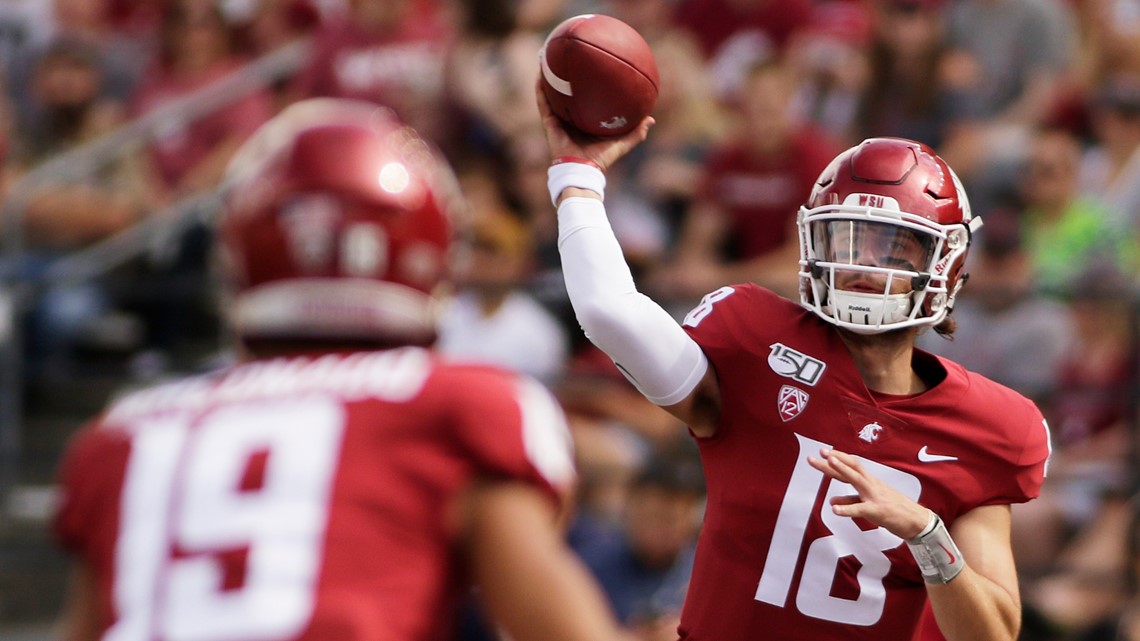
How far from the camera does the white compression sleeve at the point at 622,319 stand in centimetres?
304

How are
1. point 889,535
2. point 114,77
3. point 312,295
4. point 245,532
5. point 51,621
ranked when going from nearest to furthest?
1. point 245,532
2. point 312,295
3. point 889,535
4. point 51,621
5. point 114,77

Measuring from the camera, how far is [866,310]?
309 centimetres

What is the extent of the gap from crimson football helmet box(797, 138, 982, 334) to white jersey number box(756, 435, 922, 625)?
1.01 feet

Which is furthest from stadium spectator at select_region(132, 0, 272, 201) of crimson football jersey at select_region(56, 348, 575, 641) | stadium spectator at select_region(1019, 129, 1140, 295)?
crimson football jersey at select_region(56, 348, 575, 641)

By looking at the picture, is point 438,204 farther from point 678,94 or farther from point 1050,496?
point 678,94

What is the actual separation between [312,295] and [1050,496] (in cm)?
464

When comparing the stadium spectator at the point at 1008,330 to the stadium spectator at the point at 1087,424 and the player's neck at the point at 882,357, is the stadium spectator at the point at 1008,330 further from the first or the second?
the player's neck at the point at 882,357

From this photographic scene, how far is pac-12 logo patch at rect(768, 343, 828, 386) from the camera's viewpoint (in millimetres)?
3150

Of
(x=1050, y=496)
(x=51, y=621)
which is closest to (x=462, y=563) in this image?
(x=1050, y=496)

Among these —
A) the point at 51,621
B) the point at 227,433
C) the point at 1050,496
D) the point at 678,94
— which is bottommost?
the point at 51,621

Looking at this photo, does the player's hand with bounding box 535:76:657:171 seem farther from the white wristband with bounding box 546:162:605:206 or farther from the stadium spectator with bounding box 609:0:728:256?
the stadium spectator with bounding box 609:0:728:256

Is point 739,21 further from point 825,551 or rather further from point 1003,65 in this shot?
point 825,551

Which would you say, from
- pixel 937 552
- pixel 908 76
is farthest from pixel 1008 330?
pixel 937 552

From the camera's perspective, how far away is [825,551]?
10.2 ft
